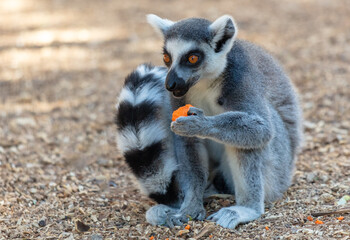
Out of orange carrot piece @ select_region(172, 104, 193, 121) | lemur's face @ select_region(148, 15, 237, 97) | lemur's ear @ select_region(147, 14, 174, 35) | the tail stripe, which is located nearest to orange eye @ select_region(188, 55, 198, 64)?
lemur's face @ select_region(148, 15, 237, 97)

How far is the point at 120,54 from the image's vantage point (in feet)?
30.7

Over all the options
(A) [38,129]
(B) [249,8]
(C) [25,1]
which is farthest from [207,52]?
(C) [25,1]

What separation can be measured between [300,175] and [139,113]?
1.99 m

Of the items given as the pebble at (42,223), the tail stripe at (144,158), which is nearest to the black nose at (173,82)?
the tail stripe at (144,158)

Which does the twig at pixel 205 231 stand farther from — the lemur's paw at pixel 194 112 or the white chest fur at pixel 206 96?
the white chest fur at pixel 206 96

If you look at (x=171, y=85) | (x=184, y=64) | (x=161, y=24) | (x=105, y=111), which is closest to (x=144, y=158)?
(x=171, y=85)

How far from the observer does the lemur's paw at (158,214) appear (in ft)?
13.7

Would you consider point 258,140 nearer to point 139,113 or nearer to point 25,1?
point 139,113

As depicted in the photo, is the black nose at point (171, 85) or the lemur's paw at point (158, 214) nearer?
the black nose at point (171, 85)

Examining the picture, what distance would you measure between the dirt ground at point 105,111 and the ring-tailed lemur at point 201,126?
9.5 inches

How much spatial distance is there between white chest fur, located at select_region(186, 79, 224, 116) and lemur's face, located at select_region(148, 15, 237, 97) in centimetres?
11

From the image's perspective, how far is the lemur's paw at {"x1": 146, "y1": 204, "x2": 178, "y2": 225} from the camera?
4168mm

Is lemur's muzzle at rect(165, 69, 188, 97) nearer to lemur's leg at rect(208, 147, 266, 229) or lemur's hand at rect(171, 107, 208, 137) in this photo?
lemur's hand at rect(171, 107, 208, 137)

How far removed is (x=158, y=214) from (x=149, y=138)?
2.12ft
